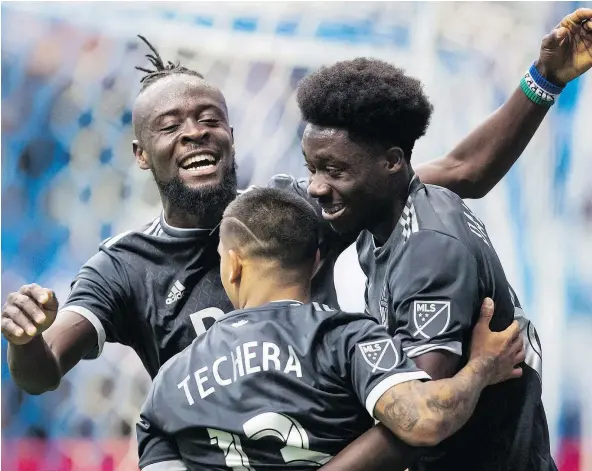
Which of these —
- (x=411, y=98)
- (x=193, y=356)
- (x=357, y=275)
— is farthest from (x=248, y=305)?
(x=357, y=275)

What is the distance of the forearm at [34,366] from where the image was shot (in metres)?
2.59

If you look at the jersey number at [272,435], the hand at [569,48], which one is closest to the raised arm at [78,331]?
the jersey number at [272,435]

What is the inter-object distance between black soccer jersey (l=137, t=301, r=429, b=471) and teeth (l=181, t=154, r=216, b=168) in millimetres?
872

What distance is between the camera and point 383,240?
2510mm

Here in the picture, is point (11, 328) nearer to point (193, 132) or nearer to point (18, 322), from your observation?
point (18, 322)

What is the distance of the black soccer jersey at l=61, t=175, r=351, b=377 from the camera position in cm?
293

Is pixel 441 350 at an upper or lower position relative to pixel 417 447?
Result: upper

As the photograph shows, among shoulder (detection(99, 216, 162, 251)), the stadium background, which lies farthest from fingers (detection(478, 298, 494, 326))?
the stadium background

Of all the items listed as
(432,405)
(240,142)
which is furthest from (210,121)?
(240,142)

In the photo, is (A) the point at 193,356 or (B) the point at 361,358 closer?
(B) the point at 361,358

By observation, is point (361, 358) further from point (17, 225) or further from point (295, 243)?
point (17, 225)

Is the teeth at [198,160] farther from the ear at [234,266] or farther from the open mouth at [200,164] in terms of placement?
the ear at [234,266]

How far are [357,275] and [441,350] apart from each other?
230cm

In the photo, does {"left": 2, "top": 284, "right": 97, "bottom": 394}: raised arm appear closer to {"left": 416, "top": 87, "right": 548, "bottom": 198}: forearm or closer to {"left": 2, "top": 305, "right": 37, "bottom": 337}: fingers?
{"left": 2, "top": 305, "right": 37, "bottom": 337}: fingers
